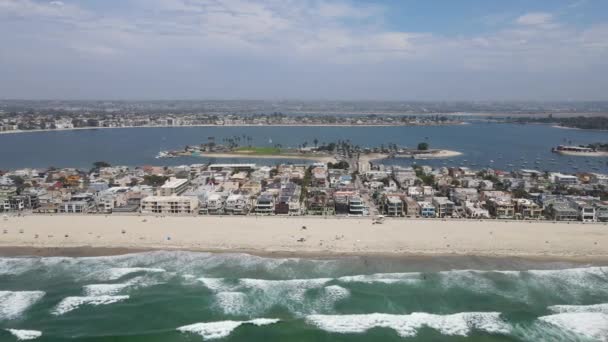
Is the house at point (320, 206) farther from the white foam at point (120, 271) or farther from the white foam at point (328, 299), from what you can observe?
the white foam at point (120, 271)

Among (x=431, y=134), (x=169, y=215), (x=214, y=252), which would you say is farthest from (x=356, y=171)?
(x=431, y=134)

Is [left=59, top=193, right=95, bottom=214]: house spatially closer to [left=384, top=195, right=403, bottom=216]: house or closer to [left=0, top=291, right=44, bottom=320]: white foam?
[left=0, top=291, right=44, bottom=320]: white foam

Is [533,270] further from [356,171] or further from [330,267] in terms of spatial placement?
[356,171]

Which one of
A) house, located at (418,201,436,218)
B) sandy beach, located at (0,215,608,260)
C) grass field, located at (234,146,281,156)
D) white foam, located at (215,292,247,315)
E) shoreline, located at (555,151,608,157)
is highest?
grass field, located at (234,146,281,156)

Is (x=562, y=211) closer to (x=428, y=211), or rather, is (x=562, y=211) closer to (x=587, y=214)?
(x=587, y=214)

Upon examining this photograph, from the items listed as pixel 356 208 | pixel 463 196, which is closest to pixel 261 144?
pixel 463 196

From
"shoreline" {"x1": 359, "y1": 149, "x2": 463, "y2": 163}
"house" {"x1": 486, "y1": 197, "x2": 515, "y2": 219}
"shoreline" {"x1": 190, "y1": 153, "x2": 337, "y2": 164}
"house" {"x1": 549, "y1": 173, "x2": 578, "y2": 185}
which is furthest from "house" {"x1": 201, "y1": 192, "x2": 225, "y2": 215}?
"shoreline" {"x1": 359, "y1": 149, "x2": 463, "y2": 163}
